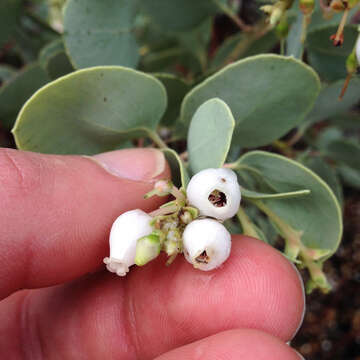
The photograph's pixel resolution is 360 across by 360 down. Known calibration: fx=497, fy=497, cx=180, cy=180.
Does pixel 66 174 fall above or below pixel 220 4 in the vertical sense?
below

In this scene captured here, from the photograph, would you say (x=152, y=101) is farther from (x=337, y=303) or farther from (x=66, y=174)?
(x=337, y=303)

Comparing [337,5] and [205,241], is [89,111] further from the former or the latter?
[337,5]

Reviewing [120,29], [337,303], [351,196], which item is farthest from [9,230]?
[351,196]

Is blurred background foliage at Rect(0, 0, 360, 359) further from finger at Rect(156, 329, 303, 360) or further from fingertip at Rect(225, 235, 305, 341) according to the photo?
finger at Rect(156, 329, 303, 360)

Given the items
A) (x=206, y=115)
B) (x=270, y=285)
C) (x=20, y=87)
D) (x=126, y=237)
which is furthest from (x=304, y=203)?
(x=20, y=87)

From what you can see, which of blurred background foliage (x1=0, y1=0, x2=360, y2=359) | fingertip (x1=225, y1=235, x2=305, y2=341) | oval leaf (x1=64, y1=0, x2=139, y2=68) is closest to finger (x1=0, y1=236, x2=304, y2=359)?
fingertip (x1=225, y1=235, x2=305, y2=341)
